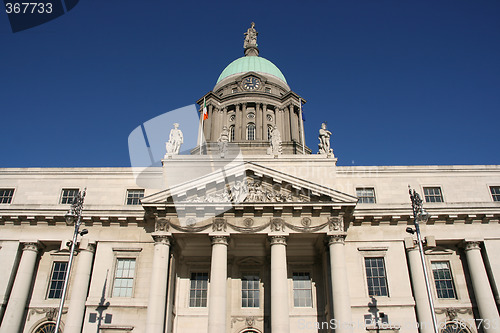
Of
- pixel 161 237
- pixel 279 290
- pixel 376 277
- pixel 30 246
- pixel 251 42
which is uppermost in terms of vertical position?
pixel 251 42

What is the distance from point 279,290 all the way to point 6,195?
22.0 metres

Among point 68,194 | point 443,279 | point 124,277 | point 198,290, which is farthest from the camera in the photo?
point 68,194

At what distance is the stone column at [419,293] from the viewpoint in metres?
24.1

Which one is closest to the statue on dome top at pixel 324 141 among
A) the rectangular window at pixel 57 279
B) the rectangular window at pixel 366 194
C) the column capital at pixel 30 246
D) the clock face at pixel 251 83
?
the rectangular window at pixel 366 194

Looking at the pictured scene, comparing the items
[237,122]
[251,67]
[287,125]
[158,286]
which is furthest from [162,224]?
[251,67]

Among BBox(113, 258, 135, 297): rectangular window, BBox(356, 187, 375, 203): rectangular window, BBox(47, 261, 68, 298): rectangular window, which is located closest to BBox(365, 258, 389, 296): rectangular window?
BBox(356, 187, 375, 203): rectangular window

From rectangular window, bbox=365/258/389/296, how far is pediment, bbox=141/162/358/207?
457cm

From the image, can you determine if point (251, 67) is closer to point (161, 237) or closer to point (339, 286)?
point (161, 237)

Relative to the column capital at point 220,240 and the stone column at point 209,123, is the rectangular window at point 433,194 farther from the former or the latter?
the stone column at point 209,123

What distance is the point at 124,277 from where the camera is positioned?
26.3m

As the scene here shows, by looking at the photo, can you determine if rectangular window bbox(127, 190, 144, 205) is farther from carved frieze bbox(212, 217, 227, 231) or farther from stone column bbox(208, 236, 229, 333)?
stone column bbox(208, 236, 229, 333)

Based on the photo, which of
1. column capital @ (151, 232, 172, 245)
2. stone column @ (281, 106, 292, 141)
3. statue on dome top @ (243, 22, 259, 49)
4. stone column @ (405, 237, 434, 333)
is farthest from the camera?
statue on dome top @ (243, 22, 259, 49)

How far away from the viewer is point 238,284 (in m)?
27.7

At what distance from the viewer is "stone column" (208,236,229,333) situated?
2234cm
